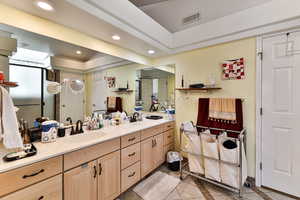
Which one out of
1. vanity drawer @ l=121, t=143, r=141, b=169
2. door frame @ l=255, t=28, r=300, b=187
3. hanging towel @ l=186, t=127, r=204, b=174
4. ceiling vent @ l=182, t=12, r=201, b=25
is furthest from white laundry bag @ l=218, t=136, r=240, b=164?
ceiling vent @ l=182, t=12, r=201, b=25

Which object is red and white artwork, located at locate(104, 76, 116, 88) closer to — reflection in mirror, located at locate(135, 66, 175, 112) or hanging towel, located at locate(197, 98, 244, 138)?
reflection in mirror, located at locate(135, 66, 175, 112)

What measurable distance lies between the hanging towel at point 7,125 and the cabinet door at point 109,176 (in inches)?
30.3

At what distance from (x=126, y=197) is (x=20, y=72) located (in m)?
2.02

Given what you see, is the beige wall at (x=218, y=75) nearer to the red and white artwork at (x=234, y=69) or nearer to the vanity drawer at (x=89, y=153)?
the red and white artwork at (x=234, y=69)

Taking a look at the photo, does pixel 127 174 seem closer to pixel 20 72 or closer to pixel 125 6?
pixel 20 72

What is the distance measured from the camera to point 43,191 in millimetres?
1122

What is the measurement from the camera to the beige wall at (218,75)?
2.17 meters

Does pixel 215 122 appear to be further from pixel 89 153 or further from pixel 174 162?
pixel 89 153

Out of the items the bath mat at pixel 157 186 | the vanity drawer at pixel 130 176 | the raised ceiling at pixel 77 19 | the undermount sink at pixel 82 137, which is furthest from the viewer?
the bath mat at pixel 157 186

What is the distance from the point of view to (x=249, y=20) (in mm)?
2084

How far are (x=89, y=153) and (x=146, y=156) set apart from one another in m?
1.04

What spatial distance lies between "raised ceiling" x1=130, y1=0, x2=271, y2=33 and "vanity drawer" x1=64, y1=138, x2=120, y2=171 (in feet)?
7.57

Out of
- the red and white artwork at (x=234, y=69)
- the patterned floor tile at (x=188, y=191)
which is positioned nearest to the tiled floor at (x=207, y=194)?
the patterned floor tile at (x=188, y=191)

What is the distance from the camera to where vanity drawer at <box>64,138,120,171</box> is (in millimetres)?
A: 1292
